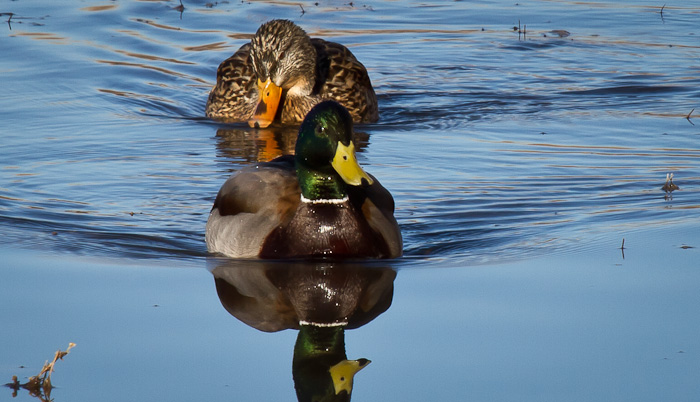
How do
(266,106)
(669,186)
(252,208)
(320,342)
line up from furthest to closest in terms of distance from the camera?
(266,106) < (669,186) < (252,208) < (320,342)

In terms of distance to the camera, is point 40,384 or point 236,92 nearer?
point 40,384

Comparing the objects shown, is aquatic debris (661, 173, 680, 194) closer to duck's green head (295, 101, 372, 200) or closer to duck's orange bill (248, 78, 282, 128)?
duck's green head (295, 101, 372, 200)

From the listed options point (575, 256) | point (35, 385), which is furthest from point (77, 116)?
point (35, 385)

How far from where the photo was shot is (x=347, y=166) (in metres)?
7.17

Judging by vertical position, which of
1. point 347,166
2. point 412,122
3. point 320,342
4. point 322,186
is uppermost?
point 347,166

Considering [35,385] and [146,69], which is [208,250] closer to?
[35,385]

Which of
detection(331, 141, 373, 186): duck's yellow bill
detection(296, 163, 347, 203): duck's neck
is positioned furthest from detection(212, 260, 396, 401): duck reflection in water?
detection(331, 141, 373, 186): duck's yellow bill

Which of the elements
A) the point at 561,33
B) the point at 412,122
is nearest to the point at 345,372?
the point at 412,122

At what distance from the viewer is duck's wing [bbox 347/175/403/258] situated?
7.50m

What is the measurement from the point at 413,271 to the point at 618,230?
5.06 feet

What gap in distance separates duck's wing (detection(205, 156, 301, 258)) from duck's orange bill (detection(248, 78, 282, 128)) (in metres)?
3.81

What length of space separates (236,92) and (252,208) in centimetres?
460

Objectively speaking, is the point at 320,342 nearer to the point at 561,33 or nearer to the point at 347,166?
the point at 347,166

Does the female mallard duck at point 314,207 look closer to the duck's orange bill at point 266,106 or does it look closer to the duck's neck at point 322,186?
the duck's neck at point 322,186
